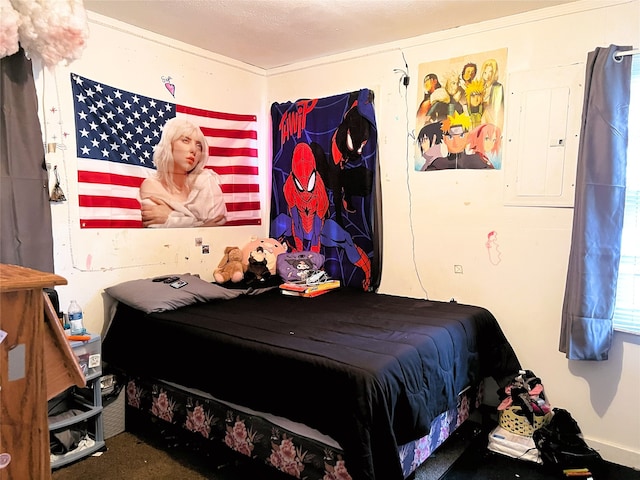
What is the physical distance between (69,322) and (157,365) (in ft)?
1.76

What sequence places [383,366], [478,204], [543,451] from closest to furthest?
[383,366] < [543,451] < [478,204]

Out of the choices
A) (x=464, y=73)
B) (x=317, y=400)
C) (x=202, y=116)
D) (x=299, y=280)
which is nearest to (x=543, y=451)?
(x=317, y=400)

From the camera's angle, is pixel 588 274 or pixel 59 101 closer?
pixel 588 274

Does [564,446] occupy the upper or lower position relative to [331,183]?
lower

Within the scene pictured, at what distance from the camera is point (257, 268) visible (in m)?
3.35

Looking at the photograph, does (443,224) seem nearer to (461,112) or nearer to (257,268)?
(461,112)

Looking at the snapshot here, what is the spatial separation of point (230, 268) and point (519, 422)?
Answer: 2.12 m

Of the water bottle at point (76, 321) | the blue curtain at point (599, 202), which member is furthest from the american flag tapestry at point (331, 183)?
the water bottle at point (76, 321)

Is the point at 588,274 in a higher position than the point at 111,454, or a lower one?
higher

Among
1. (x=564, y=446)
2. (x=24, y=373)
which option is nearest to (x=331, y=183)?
(x=564, y=446)

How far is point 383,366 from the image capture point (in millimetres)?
1789

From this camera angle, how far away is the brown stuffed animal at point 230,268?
331 centimetres

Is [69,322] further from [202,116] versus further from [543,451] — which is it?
[543,451]

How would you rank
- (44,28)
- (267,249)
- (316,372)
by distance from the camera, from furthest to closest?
(267,249) < (44,28) < (316,372)
